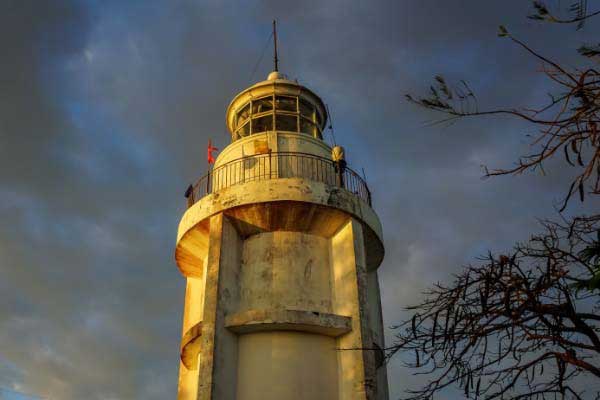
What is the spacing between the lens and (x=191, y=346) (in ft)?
62.1

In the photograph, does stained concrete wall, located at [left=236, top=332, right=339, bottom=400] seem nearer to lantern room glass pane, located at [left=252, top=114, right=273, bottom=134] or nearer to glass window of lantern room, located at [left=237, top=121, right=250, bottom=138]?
glass window of lantern room, located at [left=237, top=121, right=250, bottom=138]

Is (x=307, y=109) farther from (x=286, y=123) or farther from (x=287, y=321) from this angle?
(x=287, y=321)

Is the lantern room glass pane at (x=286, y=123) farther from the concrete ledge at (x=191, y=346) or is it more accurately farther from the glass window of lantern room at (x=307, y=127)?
the concrete ledge at (x=191, y=346)

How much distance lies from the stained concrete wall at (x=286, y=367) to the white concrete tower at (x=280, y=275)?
3 centimetres

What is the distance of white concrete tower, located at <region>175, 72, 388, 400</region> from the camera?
16.9 meters

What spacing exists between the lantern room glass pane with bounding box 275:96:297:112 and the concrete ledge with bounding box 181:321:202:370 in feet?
29.7

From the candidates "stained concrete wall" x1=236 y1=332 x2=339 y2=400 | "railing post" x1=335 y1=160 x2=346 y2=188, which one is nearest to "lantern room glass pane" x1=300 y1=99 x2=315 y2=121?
"railing post" x1=335 y1=160 x2=346 y2=188

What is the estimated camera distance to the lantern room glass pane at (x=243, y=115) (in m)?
23.2

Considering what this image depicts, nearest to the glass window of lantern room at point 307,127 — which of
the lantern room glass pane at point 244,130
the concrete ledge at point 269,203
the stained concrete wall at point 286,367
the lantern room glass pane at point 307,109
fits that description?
the lantern room glass pane at point 307,109

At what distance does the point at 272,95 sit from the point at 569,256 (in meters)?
17.2

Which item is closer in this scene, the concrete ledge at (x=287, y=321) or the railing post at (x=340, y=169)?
the concrete ledge at (x=287, y=321)

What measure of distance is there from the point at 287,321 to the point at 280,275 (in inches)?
73.3

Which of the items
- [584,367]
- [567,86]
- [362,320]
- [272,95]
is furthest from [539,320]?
[272,95]

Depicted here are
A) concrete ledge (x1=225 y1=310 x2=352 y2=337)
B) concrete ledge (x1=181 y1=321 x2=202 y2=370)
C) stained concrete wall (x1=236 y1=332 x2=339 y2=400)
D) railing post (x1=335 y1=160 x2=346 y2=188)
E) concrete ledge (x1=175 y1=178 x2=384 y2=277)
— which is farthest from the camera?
railing post (x1=335 y1=160 x2=346 y2=188)
